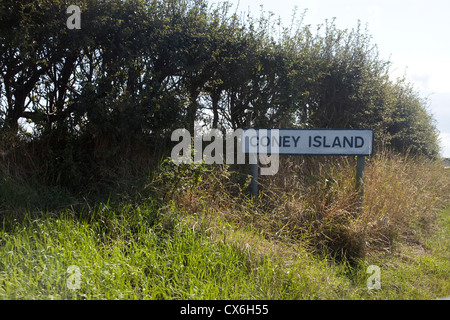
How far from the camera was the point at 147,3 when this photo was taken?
566 cm

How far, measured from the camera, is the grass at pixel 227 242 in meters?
2.99

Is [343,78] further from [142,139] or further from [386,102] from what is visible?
[142,139]

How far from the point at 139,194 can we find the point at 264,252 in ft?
6.04

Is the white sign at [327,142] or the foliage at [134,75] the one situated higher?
the foliage at [134,75]

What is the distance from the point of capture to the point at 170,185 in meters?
4.84

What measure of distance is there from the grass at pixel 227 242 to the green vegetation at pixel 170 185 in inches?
0.9

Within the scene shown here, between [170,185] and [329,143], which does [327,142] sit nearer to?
[329,143]

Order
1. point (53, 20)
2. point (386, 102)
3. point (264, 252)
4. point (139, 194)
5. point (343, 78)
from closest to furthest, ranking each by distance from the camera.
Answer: point (264, 252) → point (139, 194) → point (53, 20) → point (343, 78) → point (386, 102)

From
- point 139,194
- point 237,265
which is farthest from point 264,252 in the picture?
point 139,194

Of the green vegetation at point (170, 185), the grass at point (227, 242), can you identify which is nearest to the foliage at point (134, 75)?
the green vegetation at point (170, 185)

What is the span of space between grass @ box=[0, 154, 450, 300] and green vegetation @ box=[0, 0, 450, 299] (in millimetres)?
22

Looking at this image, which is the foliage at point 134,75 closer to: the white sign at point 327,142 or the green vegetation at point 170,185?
the green vegetation at point 170,185

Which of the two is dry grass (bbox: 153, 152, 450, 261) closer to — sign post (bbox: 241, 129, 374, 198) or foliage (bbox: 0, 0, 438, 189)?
sign post (bbox: 241, 129, 374, 198)

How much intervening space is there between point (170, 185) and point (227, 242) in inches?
55.8
